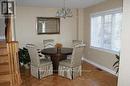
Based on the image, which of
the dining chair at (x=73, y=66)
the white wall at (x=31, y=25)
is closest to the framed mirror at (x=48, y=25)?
the white wall at (x=31, y=25)

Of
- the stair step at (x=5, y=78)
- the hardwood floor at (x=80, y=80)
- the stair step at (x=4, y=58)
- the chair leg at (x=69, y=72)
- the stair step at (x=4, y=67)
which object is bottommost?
the hardwood floor at (x=80, y=80)

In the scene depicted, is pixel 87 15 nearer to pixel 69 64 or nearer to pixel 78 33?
pixel 78 33

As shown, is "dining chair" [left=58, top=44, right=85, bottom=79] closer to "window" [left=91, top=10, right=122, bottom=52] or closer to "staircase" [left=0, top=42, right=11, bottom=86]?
"window" [left=91, top=10, right=122, bottom=52]

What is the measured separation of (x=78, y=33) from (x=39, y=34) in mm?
1728

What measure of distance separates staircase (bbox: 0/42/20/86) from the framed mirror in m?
2.87

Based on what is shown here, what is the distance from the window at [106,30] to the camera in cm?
471

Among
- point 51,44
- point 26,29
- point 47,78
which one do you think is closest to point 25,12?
point 26,29

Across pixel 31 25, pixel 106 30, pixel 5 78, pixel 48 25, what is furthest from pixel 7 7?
pixel 106 30

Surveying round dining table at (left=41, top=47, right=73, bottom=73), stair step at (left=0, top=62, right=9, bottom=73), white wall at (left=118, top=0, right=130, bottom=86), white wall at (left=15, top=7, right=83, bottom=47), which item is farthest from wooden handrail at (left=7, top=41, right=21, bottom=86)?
white wall at (left=15, top=7, right=83, bottom=47)

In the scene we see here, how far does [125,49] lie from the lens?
2553 mm

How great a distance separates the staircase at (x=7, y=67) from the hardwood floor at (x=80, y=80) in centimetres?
69

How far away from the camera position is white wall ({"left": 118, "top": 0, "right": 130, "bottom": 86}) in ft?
8.13

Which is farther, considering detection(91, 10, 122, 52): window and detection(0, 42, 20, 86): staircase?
detection(91, 10, 122, 52): window

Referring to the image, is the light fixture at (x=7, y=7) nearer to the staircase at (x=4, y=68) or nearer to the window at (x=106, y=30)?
the staircase at (x=4, y=68)
